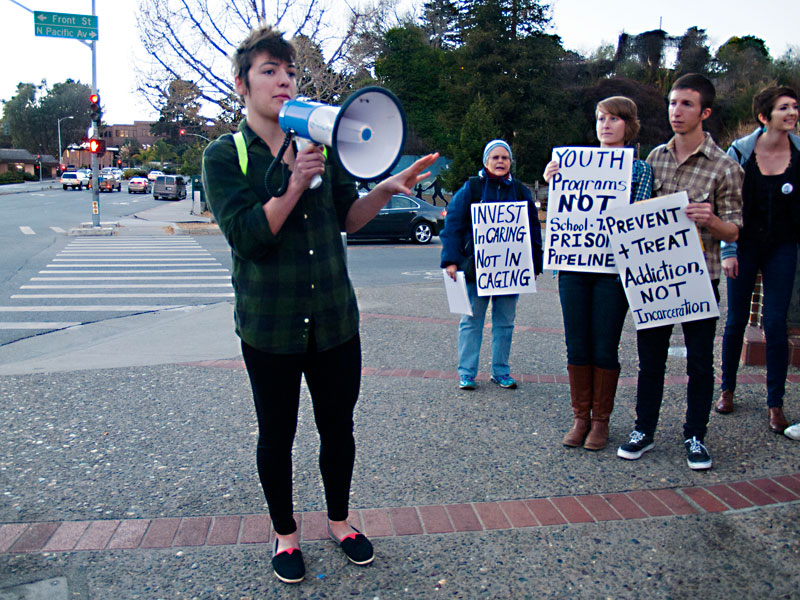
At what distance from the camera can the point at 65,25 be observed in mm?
19625

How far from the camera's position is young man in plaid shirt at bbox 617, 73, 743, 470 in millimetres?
3762

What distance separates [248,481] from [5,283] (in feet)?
31.6

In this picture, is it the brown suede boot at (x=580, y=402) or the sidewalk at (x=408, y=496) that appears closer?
the sidewalk at (x=408, y=496)

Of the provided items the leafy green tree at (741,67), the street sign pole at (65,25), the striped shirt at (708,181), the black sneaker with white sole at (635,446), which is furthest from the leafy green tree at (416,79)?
the black sneaker with white sole at (635,446)

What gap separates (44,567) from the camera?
2.86 m

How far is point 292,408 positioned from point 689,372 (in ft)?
7.71

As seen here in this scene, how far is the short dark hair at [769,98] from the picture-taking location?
166 inches

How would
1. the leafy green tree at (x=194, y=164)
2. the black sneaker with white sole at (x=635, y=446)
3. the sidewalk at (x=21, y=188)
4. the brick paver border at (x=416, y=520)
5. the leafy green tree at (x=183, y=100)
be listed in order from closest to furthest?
the brick paver border at (x=416, y=520) < the black sneaker with white sole at (x=635, y=446) < the leafy green tree at (x=183, y=100) < the leafy green tree at (x=194, y=164) < the sidewalk at (x=21, y=188)

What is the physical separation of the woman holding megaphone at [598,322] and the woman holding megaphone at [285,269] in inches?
67.3

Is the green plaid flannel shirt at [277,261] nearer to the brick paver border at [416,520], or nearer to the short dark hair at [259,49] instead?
the short dark hair at [259,49]

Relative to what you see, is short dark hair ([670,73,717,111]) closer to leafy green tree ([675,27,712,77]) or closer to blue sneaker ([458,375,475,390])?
blue sneaker ([458,375,475,390])

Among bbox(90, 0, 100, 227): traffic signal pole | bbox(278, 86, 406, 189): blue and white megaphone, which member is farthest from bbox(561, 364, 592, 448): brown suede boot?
bbox(90, 0, 100, 227): traffic signal pole

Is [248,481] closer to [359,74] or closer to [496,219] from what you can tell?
[496,219]

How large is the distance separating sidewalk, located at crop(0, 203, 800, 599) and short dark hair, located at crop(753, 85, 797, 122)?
1944 millimetres
